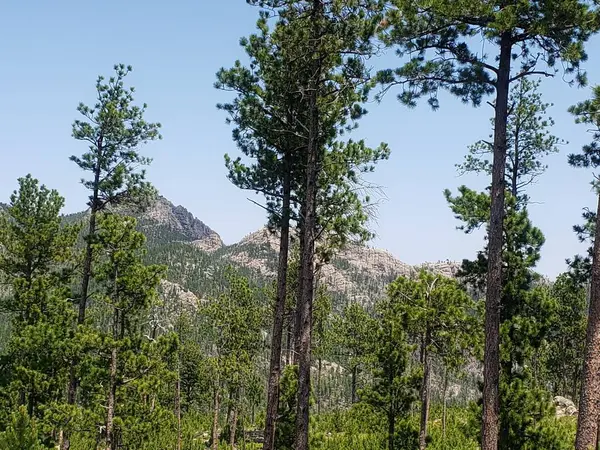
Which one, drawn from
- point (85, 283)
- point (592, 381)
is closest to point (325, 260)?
point (592, 381)

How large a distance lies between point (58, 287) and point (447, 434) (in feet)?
63.1

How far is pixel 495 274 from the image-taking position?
8359mm

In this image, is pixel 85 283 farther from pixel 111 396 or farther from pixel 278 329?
pixel 278 329

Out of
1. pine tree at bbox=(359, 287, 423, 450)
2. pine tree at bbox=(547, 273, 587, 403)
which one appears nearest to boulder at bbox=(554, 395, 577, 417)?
pine tree at bbox=(547, 273, 587, 403)

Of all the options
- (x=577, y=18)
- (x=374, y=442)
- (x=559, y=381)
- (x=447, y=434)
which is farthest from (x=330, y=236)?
(x=559, y=381)

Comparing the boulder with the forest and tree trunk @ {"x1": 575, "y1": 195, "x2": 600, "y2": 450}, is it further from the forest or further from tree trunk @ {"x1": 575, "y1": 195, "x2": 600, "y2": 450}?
tree trunk @ {"x1": 575, "y1": 195, "x2": 600, "y2": 450}

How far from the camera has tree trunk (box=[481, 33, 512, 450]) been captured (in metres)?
8.03

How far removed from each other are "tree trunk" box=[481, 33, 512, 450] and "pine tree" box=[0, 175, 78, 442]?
46.1 feet

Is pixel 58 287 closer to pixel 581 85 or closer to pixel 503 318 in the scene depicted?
pixel 503 318

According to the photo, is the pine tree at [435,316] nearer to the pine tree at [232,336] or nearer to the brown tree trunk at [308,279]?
the brown tree trunk at [308,279]

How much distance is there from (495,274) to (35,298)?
17184mm

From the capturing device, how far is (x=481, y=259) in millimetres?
14664

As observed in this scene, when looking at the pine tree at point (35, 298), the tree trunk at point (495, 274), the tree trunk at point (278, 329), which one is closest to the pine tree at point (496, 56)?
the tree trunk at point (495, 274)

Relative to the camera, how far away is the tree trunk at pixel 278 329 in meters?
12.0
